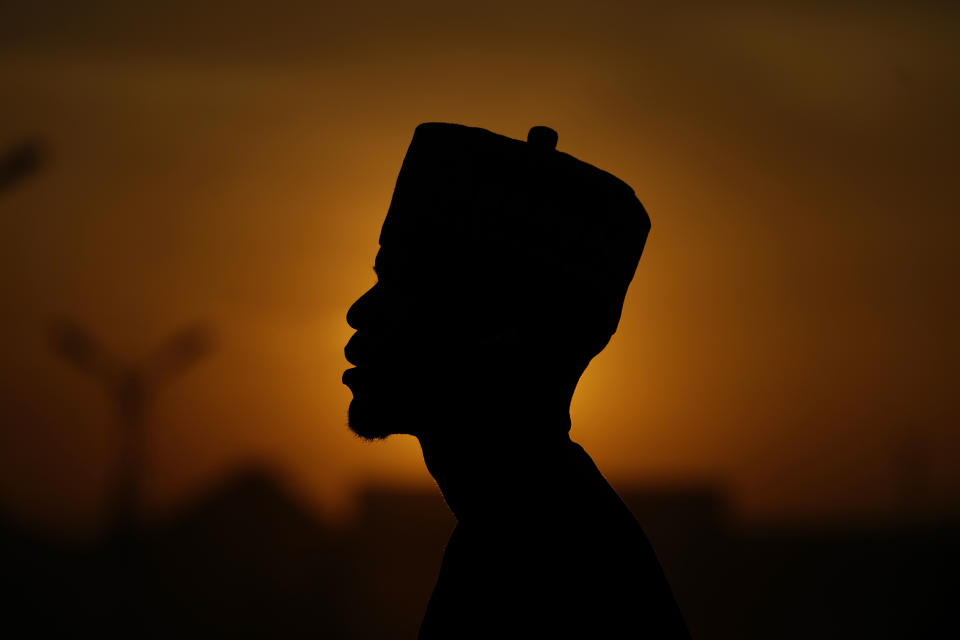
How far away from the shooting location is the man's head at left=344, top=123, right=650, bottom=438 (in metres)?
2.71

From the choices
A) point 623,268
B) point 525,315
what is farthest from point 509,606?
point 623,268

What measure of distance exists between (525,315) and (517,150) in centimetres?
43

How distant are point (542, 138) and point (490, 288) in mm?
434

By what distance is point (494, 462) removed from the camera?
8.96 feet

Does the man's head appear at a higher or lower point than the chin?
higher

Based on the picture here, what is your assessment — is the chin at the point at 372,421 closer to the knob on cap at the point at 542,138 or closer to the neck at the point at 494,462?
the neck at the point at 494,462

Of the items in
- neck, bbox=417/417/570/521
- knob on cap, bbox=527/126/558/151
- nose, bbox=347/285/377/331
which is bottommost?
neck, bbox=417/417/570/521

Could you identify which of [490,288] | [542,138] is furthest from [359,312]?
[542,138]

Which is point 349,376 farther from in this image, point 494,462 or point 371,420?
point 494,462

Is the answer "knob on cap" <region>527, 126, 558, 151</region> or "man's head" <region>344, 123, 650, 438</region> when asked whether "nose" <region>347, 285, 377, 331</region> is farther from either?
"knob on cap" <region>527, 126, 558, 151</region>

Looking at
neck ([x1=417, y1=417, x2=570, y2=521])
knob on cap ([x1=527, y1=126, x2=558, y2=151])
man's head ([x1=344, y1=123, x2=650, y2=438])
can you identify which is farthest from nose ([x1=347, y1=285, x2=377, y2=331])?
knob on cap ([x1=527, y1=126, x2=558, y2=151])

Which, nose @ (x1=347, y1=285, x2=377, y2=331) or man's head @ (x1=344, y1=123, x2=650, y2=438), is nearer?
man's head @ (x1=344, y1=123, x2=650, y2=438)

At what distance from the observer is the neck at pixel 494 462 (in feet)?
8.81

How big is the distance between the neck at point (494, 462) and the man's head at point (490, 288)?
34mm
